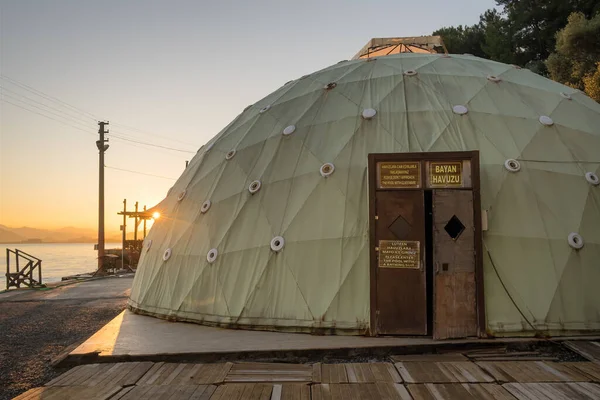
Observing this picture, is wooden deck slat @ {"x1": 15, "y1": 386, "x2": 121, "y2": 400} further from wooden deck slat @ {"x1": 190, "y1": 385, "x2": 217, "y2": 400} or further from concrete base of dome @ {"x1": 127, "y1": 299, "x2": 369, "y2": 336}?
concrete base of dome @ {"x1": 127, "y1": 299, "x2": 369, "y2": 336}

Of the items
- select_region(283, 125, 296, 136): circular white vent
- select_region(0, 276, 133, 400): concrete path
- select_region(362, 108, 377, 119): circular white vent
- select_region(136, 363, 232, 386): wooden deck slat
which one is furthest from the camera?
select_region(283, 125, 296, 136): circular white vent

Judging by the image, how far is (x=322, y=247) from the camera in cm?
714

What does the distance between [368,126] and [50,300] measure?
13.1 meters

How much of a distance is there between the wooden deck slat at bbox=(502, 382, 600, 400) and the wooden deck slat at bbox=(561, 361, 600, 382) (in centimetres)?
26

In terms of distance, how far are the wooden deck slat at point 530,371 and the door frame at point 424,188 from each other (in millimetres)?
928

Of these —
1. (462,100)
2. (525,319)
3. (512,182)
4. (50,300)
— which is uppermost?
(462,100)

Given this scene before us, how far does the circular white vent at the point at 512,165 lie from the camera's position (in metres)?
7.23

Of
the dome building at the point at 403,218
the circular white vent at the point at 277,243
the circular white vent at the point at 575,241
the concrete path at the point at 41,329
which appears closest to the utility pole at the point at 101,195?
the concrete path at the point at 41,329

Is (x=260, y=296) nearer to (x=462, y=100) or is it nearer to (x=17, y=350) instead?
(x=17, y=350)

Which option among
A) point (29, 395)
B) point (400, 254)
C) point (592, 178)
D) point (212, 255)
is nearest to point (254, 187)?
point (212, 255)

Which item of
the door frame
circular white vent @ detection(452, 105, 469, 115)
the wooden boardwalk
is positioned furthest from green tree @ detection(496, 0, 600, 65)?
the wooden boardwalk

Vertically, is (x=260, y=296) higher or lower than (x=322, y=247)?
lower

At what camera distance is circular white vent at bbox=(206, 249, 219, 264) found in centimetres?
792

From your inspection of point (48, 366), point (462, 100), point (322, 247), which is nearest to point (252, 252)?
point (322, 247)
